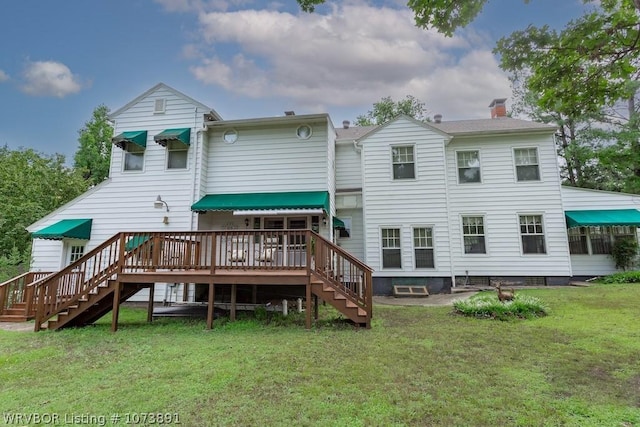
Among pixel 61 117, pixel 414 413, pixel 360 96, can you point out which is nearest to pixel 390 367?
pixel 414 413

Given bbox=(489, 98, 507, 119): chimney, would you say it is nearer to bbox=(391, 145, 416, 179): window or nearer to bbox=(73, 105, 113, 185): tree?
bbox=(391, 145, 416, 179): window

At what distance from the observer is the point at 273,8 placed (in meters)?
11.0

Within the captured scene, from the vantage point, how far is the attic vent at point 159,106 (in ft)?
38.9

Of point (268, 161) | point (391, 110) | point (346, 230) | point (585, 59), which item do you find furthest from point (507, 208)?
point (391, 110)

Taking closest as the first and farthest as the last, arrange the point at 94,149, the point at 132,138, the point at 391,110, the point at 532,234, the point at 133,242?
1. the point at 133,242
2. the point at 132,138
3. the point at 532,234
4. the point at 391,110
5. the point at 94,149

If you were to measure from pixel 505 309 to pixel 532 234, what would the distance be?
270 inches

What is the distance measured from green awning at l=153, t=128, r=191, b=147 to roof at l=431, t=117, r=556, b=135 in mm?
10673

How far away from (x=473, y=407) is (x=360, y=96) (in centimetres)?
2312

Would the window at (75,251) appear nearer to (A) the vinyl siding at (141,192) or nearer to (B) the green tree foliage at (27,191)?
(A) the vinyl siding at (141,192)

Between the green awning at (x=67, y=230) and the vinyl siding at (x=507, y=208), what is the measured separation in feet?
47.0

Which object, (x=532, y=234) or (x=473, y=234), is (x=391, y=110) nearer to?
(x=473, y=234)

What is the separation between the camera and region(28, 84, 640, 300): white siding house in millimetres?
11328

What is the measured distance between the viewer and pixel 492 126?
1445 cm

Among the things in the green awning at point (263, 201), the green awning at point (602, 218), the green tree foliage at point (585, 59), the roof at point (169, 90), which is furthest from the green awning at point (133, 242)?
the green awning at point (602, 218)
